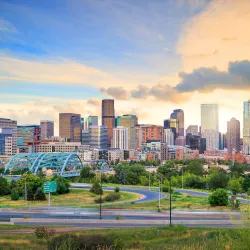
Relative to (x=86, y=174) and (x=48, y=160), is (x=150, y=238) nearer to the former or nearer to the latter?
(x=86, y=174)

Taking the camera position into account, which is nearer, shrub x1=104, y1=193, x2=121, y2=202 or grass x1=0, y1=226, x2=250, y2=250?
grass x1=0, y1=226, x2=250, y2=250

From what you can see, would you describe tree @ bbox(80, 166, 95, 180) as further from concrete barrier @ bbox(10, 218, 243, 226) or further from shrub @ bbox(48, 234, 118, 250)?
shrub @ bbox(48, 234, 118, 250)

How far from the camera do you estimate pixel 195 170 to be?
121 m

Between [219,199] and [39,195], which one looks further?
[39,195]

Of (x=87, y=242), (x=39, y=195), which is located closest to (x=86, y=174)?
(x=39, y=195)

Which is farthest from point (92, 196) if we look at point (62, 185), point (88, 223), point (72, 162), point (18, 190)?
point (72, 162)

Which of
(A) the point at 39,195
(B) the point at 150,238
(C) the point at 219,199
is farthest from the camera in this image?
(A) the point at 39,195

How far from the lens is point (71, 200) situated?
66.4 m

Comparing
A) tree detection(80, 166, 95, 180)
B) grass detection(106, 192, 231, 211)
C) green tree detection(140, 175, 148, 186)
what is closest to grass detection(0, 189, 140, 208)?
grass detection(106, 192, 231, 211)

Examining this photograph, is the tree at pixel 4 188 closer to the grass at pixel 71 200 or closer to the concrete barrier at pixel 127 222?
the grass at pixel 71 200

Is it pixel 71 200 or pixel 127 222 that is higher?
pixel 127 222

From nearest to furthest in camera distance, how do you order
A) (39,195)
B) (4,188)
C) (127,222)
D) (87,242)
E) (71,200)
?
1. (87,242)
2. (127,222)
3. (71,200)
4. (39,195)
5. (4,188)

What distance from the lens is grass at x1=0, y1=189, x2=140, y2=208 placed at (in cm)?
6131

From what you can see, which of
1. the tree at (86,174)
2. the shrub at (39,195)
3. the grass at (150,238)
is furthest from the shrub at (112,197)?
the tree at (86,174)
